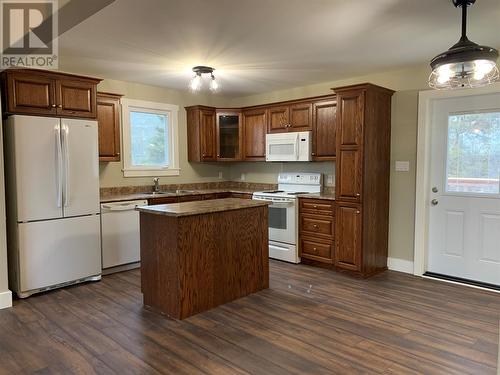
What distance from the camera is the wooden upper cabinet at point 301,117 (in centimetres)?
500

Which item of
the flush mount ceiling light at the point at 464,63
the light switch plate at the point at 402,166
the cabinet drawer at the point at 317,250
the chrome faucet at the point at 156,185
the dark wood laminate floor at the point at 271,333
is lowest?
the dark wood laminate floor at the point at 271,333

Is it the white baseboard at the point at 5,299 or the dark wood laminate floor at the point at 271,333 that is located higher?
the white baseboard at the point at 5,299

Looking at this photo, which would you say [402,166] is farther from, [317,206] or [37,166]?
[37,166]

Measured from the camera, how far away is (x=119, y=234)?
4.40 metres

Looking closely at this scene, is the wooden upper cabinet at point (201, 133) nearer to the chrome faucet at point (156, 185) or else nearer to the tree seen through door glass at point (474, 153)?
the chrome faucet at point (156, 185)

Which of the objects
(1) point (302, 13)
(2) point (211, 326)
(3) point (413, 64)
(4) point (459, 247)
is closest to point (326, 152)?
(3) point (413, 64)

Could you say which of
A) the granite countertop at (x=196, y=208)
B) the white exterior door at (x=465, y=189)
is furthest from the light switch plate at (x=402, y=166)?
the granite countertop at (x=196, y=208)

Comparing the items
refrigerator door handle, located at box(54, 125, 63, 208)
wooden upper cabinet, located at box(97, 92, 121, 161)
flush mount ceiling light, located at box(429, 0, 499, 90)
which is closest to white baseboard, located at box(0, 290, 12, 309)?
refrigerator door handle, located at box(54, 125, 63, 208)

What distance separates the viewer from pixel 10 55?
3518 millimetres

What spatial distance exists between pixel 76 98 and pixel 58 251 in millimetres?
1611

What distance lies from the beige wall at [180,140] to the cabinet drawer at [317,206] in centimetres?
202

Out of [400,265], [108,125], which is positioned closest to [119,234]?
[108,125]

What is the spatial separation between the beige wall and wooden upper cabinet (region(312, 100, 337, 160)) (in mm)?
2003

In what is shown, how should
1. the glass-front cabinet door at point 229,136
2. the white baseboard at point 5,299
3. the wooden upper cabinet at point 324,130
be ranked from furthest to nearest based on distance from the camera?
the glass-front cabinet door at point 229,136
the wooden upper cabinet at point 324,130
the white baseboard at point 5,299
